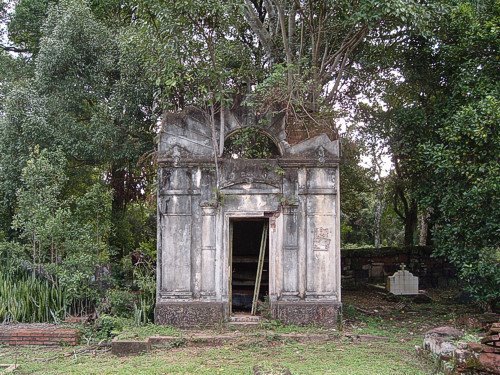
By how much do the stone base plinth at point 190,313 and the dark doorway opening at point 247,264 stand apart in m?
0.94

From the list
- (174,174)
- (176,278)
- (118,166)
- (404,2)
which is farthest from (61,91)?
(404,2)

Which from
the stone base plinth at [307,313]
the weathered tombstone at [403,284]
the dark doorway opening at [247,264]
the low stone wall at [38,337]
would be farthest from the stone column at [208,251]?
the weathered tombstone at [403,284]

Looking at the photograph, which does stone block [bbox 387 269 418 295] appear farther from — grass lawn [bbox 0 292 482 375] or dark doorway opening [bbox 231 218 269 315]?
grass lawn [bbox 0 292 482 375]

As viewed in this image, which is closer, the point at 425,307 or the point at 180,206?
the point at 180,206

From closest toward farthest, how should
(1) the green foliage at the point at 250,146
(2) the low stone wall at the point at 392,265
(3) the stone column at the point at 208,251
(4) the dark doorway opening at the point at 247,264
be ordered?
(3) the stone column at the point at 208,251 < (1) the green foliage at the point at 250,146 < (4) the dark doorway opening at the point at 247,264 < (2) the low stone wall at the point at 392,265

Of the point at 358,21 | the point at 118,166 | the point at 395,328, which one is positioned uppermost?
the point at 358,21

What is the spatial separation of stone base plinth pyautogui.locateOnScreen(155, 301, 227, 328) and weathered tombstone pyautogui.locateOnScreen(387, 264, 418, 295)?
254 inches

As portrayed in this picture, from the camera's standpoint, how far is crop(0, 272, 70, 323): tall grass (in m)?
10.5

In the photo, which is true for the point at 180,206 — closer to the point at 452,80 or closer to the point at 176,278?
the point at 176,278

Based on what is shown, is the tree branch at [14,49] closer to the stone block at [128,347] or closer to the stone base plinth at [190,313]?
the stone base plinth at [190,313]

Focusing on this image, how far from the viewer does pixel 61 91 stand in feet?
39.9

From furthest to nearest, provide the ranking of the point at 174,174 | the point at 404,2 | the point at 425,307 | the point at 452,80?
the point at 425,307 → the point at 452,80 → the point at 174,174 → the point at 404,2

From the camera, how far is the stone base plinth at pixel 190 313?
9.98 meters

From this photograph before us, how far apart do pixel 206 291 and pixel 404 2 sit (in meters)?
6.04
